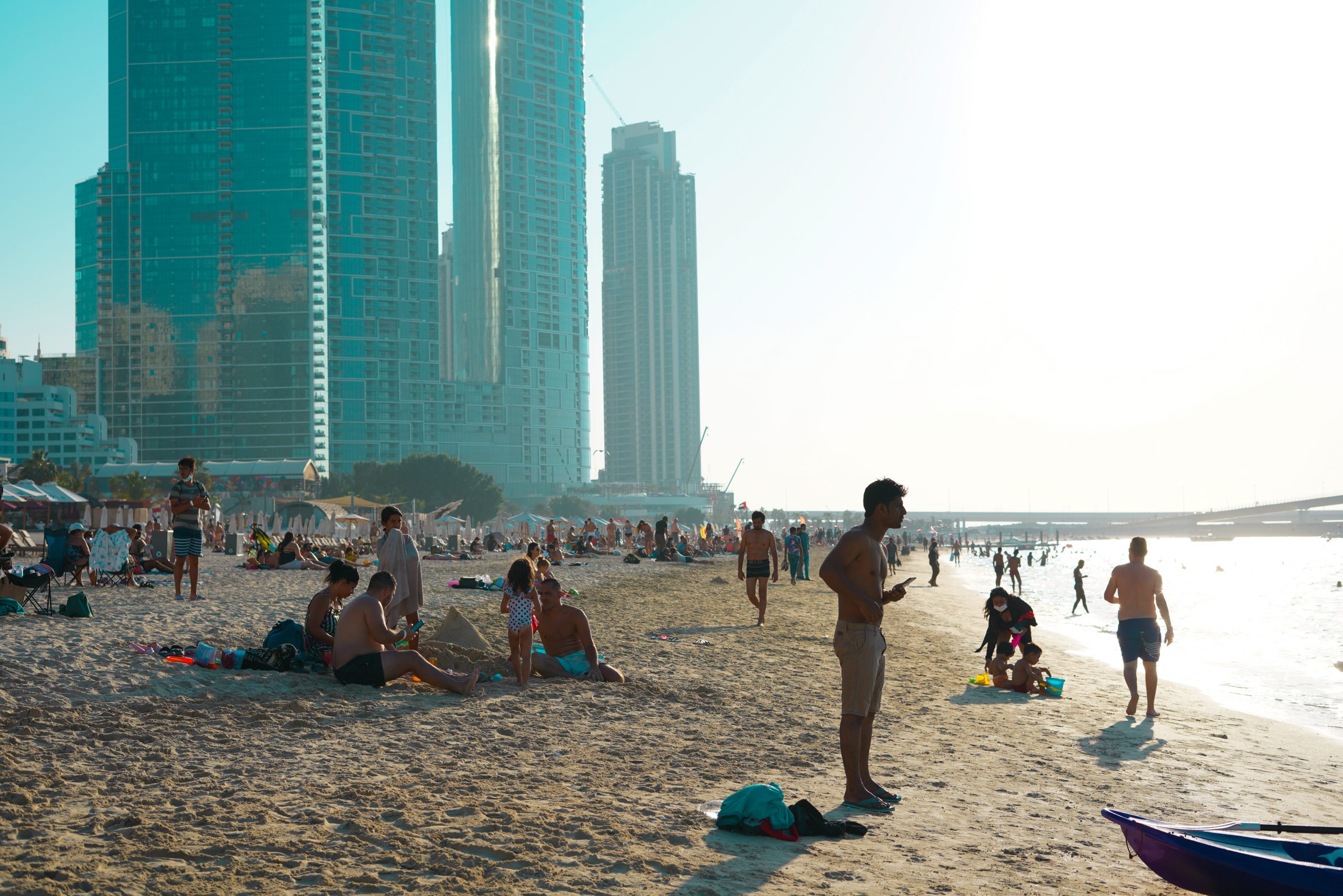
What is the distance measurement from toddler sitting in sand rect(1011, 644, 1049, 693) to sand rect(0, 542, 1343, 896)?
0.34m

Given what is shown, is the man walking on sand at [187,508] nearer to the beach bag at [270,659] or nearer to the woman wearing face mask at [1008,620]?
the beach bag at [270,659]

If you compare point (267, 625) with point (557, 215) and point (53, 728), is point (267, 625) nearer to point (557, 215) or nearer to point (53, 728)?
point (53, 728)

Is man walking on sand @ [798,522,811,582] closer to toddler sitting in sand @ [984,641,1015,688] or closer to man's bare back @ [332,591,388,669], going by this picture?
toddler sitting in sand @ [984,641,1015,688]

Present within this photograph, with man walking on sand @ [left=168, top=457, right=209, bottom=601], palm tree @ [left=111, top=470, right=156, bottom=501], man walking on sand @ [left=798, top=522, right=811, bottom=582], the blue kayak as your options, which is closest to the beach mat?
man walking on sand @ [left=168, top=457, right=209, bottom=601]

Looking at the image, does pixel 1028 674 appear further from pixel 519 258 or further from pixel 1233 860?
→ pixel 519 258

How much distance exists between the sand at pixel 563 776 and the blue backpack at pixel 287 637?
559 millimetres

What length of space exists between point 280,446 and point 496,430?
46672 millimetres

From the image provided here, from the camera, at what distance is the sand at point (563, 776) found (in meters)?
4.29

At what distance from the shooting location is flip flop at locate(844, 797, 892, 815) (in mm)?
5520

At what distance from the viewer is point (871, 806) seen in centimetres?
552

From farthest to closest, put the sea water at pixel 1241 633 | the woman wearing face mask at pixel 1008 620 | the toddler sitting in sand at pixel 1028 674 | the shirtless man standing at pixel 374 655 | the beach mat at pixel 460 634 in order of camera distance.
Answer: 1. the sea water at pixel 1241 633
2. the woman wearing face mask at pixel 1008 620
3. the toddler sitting in sand at pixel 1028 674
4. the beach mat at pixel 460 634
5. the shirtless man standing at pixel 374 655

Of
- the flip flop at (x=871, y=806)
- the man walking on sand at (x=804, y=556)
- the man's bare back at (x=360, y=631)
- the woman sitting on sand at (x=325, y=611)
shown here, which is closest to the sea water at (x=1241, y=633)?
the man walking on sand at (x=804, y=556)

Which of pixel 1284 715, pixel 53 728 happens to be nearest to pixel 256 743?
pixel 53 728

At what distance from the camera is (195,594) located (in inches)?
545
